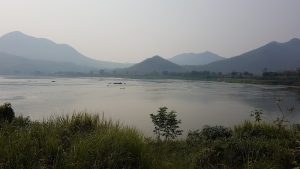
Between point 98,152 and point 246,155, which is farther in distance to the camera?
point 246,155

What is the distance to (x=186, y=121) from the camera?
85.8 ft

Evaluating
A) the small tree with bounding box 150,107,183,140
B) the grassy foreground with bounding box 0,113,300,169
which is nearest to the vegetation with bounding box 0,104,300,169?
the grassy foreground with bounding box 0,113,300,169

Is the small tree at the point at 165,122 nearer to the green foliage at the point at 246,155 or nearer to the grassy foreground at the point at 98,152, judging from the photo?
the green foliage at the point at 246,155

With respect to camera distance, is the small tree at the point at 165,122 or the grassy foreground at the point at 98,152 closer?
the grassy foreground at the point at 98,152

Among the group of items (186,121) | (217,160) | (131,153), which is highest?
(131,153)

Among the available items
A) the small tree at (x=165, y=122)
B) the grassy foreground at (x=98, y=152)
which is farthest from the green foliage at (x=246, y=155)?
the small tree at (x=165, y=122)

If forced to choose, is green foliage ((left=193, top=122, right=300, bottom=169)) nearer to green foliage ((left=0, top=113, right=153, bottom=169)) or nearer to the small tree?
green foliage ((left=0, top=113, right=153, bottom=169))

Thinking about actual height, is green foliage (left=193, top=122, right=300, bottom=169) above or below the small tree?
above

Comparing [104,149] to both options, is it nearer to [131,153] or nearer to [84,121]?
[131,153]

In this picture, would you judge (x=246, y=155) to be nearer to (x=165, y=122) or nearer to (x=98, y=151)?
(x=98, y=151)

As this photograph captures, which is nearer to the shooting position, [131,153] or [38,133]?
[131,153]

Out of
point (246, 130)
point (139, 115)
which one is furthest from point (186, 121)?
point (246, 130)

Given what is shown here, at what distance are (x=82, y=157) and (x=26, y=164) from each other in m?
0.66

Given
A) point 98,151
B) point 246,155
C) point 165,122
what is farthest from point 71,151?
point 165,122
